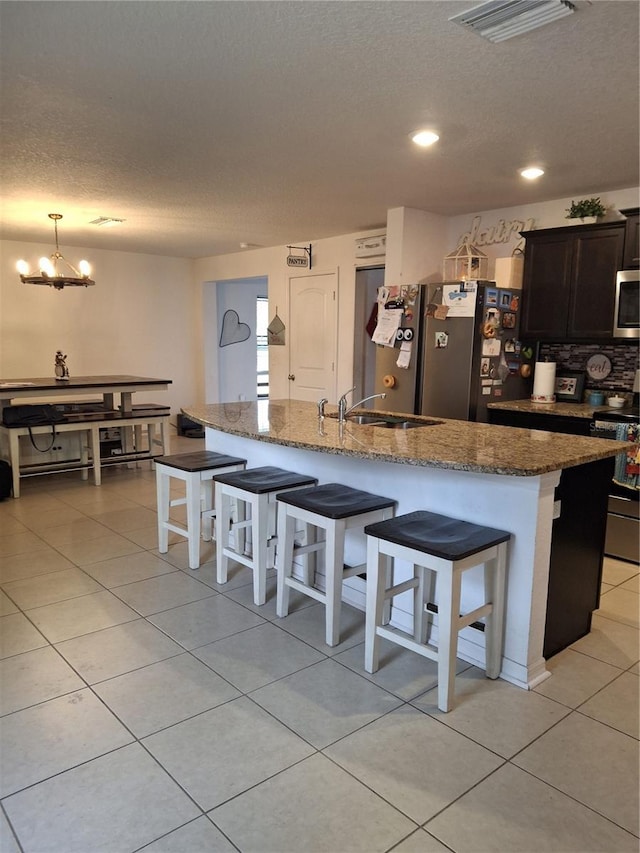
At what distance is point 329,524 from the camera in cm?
244

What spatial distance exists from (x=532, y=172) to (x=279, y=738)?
3.51 metres

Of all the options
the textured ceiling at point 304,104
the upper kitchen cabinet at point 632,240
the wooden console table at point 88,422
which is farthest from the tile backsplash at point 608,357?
the wooden console table at point 88,422

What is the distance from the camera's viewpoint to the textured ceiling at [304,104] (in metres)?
2.00

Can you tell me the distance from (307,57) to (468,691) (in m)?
2.53

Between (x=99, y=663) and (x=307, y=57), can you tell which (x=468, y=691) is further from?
(x=307, y=57)

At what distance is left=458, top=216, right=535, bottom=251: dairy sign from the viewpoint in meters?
4.62

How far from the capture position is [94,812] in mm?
1631

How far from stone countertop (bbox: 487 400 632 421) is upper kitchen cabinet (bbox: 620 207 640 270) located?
0.97 metres

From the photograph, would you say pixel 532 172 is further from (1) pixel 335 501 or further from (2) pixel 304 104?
(1) pixel 335 501

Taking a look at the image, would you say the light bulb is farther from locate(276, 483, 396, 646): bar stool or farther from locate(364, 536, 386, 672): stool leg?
locate(364, 536, 386, 672): stool leg

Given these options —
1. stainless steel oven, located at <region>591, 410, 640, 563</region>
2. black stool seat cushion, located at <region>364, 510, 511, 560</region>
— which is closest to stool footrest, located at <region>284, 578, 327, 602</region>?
black stool seat cushion, located at <region>364, 510, 511, 560</region>

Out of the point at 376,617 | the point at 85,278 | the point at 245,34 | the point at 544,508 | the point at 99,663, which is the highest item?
the point at 245,34

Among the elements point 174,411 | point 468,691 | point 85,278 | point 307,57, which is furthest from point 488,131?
point 174,411

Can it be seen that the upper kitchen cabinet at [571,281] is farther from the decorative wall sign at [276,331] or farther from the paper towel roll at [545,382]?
the decorative wall sign at [276,331]
